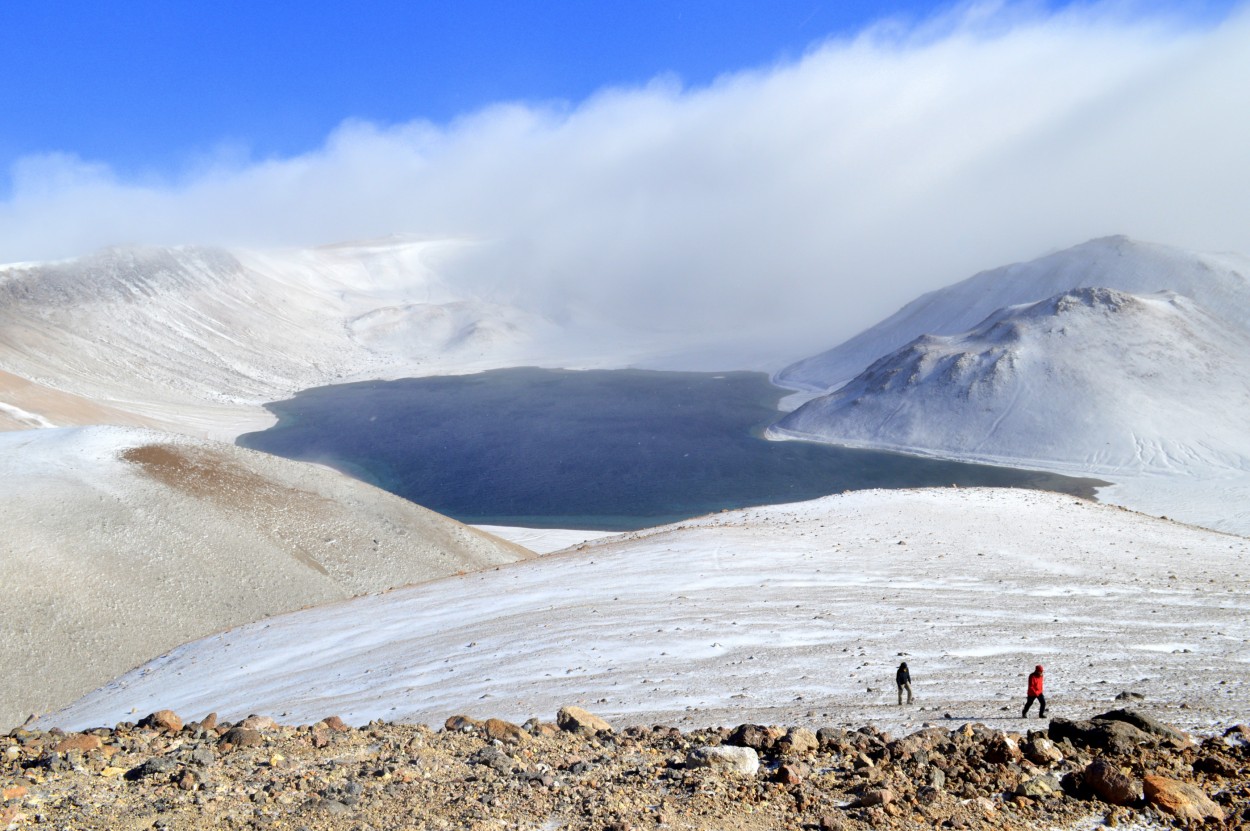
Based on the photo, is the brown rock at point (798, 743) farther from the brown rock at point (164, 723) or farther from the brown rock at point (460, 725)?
the brown rock at point (164, 723)

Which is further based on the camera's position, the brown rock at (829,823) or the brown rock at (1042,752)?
the brown rock at (1042,752)

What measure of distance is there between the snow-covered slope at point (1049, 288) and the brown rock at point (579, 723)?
69.1 metres

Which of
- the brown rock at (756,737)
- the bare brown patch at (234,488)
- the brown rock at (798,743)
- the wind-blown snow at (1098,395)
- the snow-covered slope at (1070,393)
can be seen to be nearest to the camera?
the brown rock at (798,743)

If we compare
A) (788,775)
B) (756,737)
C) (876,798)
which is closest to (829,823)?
(876,798)

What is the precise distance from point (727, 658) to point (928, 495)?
50.4 ft

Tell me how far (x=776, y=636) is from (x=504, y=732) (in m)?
6.32

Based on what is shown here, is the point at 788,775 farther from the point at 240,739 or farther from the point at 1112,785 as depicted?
the point at 240,739

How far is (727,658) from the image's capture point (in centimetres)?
1272

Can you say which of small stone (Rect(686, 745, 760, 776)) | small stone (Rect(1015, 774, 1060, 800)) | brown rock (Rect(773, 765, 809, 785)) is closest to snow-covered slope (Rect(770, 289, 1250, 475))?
small stone (Rect(1015, 774, 1060, 800))

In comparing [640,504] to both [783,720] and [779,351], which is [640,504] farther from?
[779,351]

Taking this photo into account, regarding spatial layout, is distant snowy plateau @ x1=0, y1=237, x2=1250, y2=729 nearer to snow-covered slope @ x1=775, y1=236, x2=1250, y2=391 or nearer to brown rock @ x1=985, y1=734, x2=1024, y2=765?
brown rock @ x1=985, y1=734, x2=1024, y2=765

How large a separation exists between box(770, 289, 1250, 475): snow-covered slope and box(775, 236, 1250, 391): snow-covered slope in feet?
19.6

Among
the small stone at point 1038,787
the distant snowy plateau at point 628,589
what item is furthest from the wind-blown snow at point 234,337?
the small stone at point 1038,787

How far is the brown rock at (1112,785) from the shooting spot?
6359 millimetres
